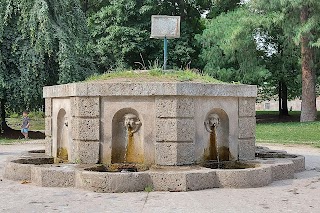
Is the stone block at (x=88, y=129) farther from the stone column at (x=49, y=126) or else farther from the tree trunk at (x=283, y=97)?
the tree trunk at (x=283, y=97)

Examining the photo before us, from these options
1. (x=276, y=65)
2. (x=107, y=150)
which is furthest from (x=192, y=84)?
(x=276, y=65)

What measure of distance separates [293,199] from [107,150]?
345 cm

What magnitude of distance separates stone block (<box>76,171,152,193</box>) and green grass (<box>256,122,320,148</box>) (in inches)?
427

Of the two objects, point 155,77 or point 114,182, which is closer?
point 114,182

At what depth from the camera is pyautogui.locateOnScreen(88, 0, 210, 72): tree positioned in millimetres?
29453

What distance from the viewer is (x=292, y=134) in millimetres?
21453

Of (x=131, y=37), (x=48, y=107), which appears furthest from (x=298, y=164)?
(x=131, y=37)

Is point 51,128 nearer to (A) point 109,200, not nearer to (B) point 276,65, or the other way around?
(A) point 109,200

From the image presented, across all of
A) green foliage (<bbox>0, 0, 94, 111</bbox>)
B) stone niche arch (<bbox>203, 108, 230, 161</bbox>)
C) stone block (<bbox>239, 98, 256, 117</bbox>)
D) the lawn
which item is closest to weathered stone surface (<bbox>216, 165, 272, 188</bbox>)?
stone niche arch (<bbox>203, 108, 230, 161</bbox>)

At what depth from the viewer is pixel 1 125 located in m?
23.9

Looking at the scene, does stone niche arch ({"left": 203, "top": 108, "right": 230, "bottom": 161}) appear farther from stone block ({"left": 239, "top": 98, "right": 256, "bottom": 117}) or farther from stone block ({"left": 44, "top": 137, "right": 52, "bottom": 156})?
stone block ({"left": 44, "top": 137, "right": 52, "bottom": 156})

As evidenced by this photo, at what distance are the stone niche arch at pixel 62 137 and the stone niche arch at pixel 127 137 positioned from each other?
1304 millimetres

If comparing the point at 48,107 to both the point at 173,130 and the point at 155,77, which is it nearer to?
the point at 155,77

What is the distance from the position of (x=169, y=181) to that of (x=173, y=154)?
2.97ft
